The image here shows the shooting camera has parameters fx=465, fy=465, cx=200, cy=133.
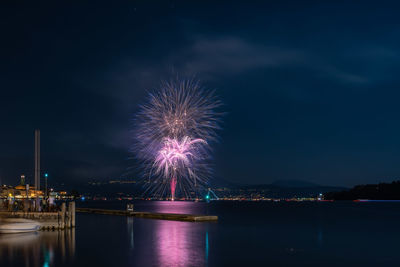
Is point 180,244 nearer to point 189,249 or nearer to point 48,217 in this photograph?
point 189,249

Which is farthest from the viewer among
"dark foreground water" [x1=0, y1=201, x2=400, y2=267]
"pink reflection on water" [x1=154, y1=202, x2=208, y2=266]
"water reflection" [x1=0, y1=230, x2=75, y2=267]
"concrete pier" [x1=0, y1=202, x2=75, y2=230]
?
"concrete pier" [x1=0, y1=202, x2=75, y2=230]

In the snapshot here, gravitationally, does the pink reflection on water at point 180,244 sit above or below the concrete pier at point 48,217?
below

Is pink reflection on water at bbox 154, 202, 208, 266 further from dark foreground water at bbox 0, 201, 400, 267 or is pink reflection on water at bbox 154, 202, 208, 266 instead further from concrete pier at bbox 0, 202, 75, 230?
concrete pier at bbox 0, 202, 75, 230

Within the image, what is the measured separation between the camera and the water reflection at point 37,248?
28.9m

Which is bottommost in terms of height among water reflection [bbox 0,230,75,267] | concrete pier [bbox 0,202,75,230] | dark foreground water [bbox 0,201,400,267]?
dark foreground water [bbox 0,201,400,267]

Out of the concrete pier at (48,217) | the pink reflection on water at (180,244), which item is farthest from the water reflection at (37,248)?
the pink reflection on water at (180,244)

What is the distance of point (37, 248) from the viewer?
33.1 meters

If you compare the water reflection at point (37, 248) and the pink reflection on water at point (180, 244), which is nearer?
the water reflection at point (37, 248)

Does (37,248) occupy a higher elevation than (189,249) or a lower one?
higher

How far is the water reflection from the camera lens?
28.9 m

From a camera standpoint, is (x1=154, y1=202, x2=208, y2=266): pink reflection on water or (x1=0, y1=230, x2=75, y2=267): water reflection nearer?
(x1=0, y1=230, x2=75, y2=267): water reflection

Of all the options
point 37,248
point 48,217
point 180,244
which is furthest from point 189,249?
point 48,217

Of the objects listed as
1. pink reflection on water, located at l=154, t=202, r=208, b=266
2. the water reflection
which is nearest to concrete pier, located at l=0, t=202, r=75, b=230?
the water reflection

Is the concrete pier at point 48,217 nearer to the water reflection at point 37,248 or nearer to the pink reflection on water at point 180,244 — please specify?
the water reflection at point 37,248
